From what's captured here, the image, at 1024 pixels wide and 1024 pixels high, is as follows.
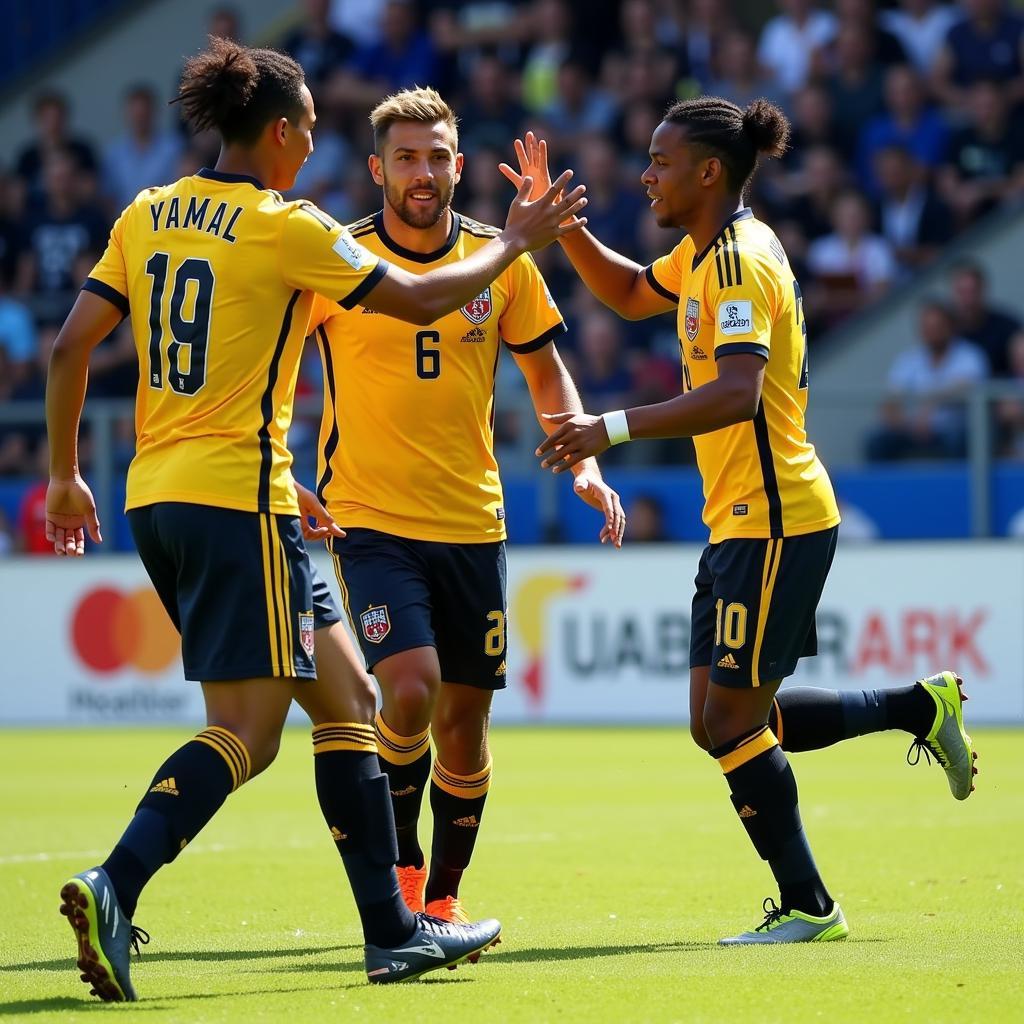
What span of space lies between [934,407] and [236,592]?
31.9 feet

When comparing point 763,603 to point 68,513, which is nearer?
point 68,513

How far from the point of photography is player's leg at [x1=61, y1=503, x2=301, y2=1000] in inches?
197

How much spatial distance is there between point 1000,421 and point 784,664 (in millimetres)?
8370

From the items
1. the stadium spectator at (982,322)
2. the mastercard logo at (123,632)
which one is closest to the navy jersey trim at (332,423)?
the mastercard logo at (123,632)

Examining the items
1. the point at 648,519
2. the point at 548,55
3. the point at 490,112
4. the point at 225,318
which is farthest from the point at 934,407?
the point at 225,318

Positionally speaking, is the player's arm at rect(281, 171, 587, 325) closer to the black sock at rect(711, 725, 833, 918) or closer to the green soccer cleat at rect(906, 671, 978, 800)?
the black sock at rect(711, 725, 833, 918)

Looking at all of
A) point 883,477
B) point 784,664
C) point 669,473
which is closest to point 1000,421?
point 883,477

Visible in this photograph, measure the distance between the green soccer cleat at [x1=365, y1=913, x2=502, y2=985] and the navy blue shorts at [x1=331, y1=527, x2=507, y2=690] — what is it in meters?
1.03

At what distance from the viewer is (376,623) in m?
6.09

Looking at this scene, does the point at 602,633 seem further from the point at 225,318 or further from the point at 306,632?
the point at 225,318

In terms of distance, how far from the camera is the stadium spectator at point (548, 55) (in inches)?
724

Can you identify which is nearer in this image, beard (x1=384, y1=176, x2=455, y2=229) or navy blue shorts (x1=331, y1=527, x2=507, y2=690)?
navy blue shorts (x1=331, y1=527, x2=507, y2=690)

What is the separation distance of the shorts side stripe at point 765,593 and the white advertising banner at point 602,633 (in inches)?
277

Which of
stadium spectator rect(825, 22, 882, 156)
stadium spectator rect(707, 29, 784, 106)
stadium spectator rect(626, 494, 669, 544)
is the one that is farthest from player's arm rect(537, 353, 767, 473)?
stadium spectator rect(825, 22, 882, 156)
